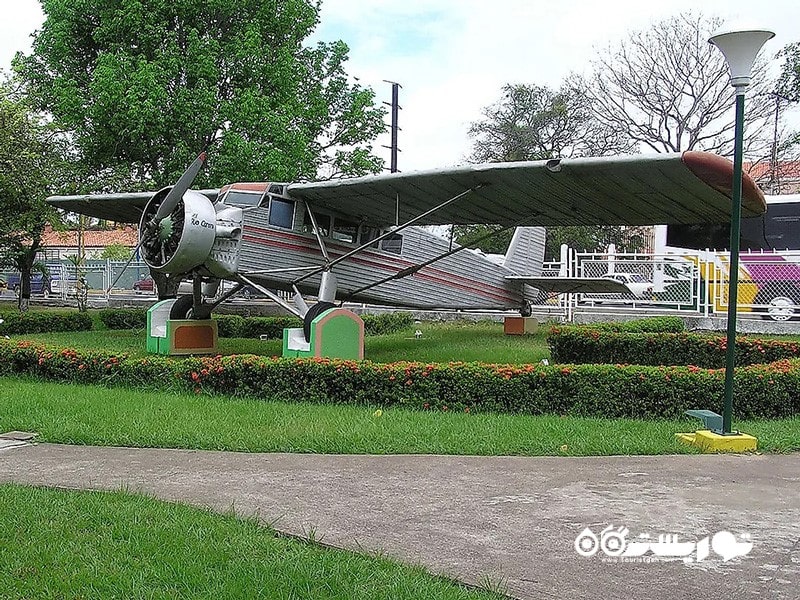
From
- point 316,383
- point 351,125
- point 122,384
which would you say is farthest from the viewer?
point 351,125

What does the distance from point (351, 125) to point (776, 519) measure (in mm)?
22428

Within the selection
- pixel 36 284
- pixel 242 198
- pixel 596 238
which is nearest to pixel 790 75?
pixel 596 238

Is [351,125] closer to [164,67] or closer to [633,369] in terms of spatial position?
[164,67]

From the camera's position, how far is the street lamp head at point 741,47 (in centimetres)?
735

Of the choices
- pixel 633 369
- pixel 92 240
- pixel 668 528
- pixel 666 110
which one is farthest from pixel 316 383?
pixel 92 240

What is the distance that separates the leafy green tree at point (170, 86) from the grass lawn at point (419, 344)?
4566 millimetres

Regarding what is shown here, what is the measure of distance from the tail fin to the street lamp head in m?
13.9

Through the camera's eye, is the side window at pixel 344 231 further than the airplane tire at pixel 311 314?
Yes

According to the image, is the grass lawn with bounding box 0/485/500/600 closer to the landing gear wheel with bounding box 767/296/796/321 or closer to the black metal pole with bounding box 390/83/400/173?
the landing gear wheel with bounding box 767/296/796/321

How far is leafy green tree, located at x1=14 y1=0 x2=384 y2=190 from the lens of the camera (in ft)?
69.2

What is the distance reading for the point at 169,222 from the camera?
1359 cm

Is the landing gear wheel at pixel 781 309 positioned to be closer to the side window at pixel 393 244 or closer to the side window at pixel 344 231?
the side window at pixel 393 244

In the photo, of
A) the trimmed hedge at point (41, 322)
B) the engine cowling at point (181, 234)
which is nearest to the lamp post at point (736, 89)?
the engine cowling at point (181, 234)

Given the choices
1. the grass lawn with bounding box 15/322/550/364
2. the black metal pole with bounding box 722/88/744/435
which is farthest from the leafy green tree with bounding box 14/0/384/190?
the black metal pole with bounding box 722/88/744/435
